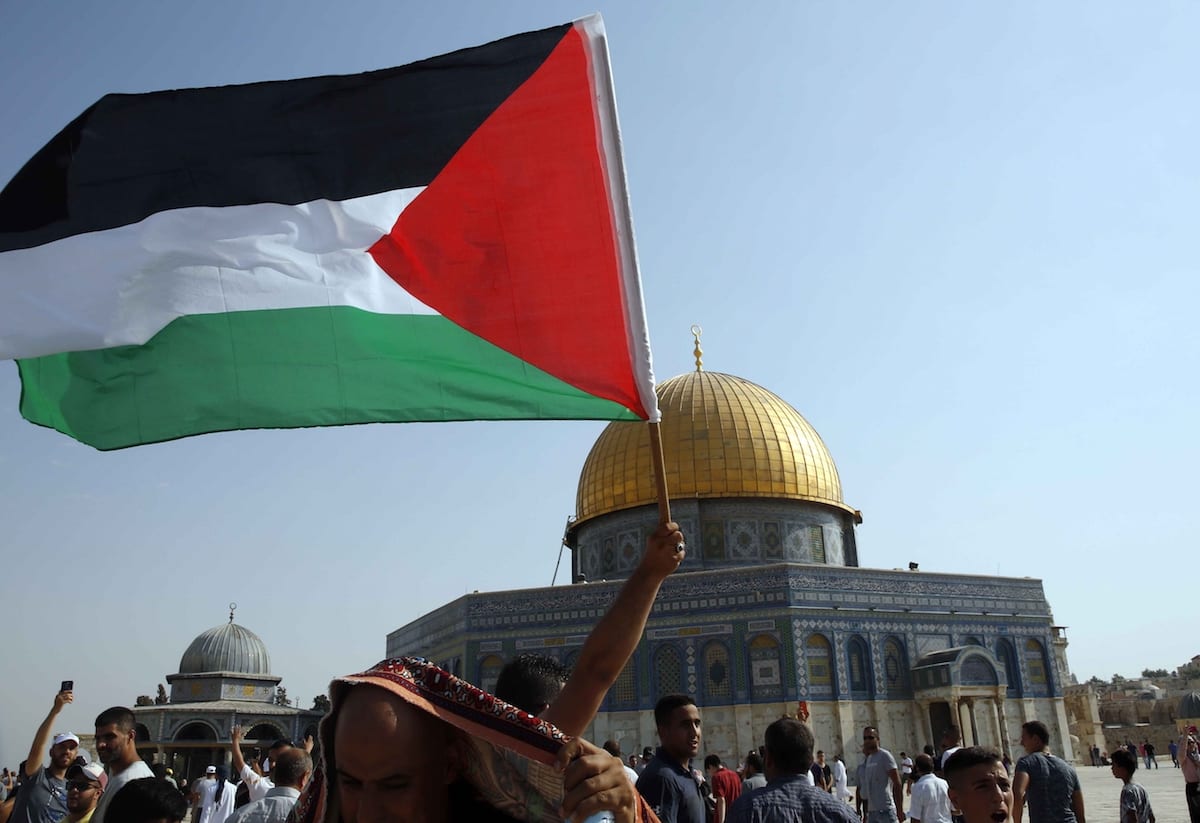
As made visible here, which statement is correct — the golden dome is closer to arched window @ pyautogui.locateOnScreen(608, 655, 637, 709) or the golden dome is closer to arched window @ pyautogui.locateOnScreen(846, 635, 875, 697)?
arched window @ pyautogui.locateOnScreen(846, 635, 875, 697)

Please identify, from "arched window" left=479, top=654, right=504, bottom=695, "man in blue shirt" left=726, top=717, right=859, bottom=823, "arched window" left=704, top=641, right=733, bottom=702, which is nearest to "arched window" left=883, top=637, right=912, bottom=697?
"arched window" left=704, top=641, right=733, bottom=702

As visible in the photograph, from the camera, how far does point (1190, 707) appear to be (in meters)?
38.2

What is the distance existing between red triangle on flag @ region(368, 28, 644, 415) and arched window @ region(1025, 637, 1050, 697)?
27031 millimetres

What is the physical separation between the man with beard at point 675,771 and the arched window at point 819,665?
69.2 ft

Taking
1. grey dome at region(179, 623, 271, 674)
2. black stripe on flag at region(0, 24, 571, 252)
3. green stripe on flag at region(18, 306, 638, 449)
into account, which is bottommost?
green stripe on flag at region(18, 306, 638, 449)

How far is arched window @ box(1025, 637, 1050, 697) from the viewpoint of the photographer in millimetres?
26875

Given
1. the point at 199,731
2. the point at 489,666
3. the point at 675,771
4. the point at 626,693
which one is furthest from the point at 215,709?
the point at 675,771

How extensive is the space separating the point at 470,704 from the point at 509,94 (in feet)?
8.57

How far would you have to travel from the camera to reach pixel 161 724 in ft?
120

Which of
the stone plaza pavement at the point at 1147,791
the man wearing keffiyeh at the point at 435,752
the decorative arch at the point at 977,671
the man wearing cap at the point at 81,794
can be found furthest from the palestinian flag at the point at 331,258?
the decorative arch at the point at 977,671

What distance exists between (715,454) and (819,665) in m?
6.89

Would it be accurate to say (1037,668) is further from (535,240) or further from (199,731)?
(199,731)

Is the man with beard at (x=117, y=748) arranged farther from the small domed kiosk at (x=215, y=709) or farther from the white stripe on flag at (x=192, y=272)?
the small domed kiosk at (x=215, y=709)

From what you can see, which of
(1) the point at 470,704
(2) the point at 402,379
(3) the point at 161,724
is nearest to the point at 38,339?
(2) the point at 402,379
